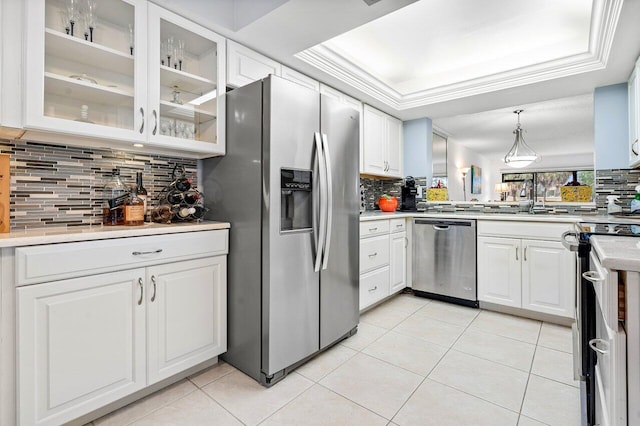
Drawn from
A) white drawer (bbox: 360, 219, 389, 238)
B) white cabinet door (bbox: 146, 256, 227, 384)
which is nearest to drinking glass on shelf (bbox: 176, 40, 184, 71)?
white cabinet door (bbox: 146, 256, 227, 384)

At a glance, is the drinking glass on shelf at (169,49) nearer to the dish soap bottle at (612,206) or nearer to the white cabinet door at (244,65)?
the white cabinet door at (244,65)

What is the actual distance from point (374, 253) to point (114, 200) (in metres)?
2.12

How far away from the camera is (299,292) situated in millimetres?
1960

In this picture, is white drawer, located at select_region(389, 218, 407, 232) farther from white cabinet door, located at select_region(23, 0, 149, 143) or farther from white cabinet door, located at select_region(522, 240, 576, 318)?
white cabinet door, located at select_region(23, 0, 149, 143)

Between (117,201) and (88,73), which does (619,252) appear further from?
(88,73)

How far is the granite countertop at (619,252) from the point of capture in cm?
77

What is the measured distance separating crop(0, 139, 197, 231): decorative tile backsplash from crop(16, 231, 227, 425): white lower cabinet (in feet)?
1.72

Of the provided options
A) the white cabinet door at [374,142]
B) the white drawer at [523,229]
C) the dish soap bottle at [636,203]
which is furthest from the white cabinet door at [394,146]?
the dish soap bottle at [636,203]

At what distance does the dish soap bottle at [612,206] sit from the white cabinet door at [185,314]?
3333 millimetres

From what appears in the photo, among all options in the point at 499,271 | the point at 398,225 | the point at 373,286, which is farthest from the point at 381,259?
the point at 499,271

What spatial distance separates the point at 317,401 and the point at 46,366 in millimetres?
1254

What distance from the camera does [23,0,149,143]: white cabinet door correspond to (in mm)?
1411

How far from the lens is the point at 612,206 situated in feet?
9.19

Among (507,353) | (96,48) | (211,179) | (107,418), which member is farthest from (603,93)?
(107,418)
